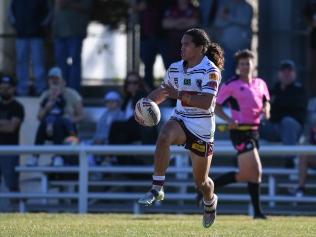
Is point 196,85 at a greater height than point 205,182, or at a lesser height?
greater

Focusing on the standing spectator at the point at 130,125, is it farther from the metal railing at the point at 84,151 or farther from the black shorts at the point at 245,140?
the black shorts at the point at 245,140

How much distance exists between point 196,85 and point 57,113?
6.79 meters

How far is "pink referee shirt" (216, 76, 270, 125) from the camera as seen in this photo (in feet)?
48.0

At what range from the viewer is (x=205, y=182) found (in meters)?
11.6

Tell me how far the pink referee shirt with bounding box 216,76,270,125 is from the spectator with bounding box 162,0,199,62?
12.3ft

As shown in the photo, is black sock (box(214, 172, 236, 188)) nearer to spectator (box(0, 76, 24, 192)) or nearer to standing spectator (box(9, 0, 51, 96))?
spectator (box(0, 76, 24, 192))

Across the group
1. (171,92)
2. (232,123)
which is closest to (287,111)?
(232,123)

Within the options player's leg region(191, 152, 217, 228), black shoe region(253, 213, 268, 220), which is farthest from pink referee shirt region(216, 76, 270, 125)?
player's leg region(191, 152, 217, 228)

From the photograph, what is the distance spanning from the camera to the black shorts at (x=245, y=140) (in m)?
14.5

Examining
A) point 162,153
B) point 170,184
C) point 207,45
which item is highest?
point 207,45

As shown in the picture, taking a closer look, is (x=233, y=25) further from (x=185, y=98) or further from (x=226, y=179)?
(x=185, y=98)

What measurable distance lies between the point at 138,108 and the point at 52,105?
688cm

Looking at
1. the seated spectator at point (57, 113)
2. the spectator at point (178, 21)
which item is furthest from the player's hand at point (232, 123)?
the spectator at point (178, 21)

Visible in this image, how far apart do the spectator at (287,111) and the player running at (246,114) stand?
8.99ft
